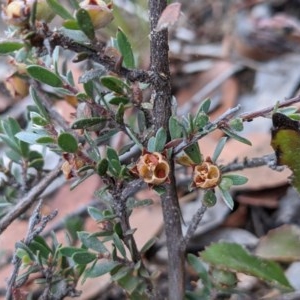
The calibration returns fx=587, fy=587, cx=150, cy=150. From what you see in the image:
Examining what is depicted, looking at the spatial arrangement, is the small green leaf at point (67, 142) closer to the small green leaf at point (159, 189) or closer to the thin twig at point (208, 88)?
the small green leaf at point (159, 189)

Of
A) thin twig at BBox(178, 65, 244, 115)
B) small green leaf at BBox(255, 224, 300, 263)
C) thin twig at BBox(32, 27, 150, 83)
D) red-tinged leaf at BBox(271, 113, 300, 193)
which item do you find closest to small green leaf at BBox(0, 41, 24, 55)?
thin twig at BBox(32, 27, 150, 83)

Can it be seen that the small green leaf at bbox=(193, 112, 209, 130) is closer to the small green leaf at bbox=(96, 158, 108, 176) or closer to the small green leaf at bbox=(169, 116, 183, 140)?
the small green leaf at bbox=(169, 116, 183, 140)

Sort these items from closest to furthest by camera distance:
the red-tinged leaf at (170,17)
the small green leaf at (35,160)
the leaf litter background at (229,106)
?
the red-tinged leaf at (170,17) → the small green leaf at (35,160) → the leaf litter background at (229,106)

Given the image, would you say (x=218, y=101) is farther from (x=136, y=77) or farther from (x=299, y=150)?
(x=136, y=77)

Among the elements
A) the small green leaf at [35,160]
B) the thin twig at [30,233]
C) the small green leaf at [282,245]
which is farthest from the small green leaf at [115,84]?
the small green leaf at [282,245]

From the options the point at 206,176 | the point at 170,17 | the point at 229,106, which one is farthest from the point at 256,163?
the point at 229,106

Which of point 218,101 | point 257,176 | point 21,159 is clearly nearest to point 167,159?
point 21,159
